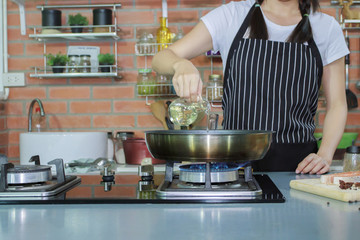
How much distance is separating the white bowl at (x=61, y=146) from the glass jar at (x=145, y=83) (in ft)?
1.57

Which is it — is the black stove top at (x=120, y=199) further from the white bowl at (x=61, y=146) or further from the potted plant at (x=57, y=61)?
the potted plant at (x=57, y=61)

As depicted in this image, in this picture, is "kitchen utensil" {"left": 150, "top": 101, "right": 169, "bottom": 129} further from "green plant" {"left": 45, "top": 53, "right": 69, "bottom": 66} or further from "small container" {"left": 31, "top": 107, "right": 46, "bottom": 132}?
"small container" {"left": 31, "top": 107, "right": 46, "bottom": 132}

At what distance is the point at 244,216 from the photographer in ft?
2.46

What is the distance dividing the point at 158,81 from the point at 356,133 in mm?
1196

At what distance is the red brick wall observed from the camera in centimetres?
279

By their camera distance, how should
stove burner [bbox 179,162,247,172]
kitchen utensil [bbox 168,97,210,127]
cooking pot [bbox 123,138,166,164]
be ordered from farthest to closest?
cooking pot [bbox 123,138,166,164], kitchen utensil [bbox 168,97,210,127], stove burner [bbox 179,162,247,172]

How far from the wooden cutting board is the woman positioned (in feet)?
2.16

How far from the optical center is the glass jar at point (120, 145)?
101 inches

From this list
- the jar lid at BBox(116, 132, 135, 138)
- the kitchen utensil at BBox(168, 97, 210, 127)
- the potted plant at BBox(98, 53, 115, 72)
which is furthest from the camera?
the potted plant at BBox(98, 53, 115, 72)

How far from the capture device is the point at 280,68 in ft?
5.62

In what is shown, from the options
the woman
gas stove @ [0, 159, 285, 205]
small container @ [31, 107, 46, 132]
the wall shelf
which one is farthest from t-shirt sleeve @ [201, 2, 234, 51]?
small container @ [31, 107, 46, 132]

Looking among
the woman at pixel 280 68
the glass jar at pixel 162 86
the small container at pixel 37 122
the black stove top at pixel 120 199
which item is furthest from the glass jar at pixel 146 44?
the black stove top at pixel 120 199

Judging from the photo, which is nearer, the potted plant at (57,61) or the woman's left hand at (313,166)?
the woman's left hand at (313,166)

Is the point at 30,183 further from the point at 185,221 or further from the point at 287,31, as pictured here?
the point at 287,31
